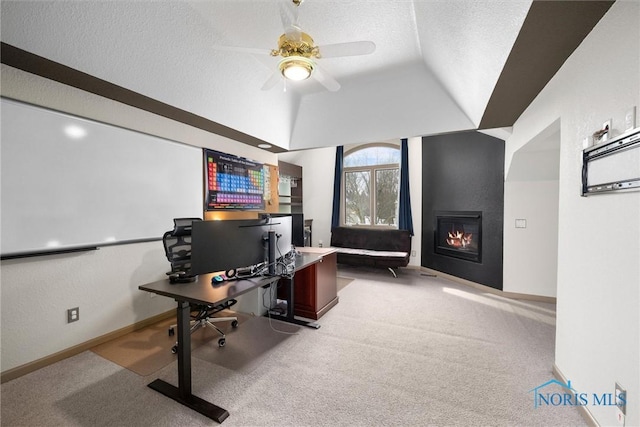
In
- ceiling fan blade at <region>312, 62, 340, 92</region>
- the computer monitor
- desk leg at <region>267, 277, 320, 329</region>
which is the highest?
ceiling fan blade at <region>312, 62, 340, 92</region>

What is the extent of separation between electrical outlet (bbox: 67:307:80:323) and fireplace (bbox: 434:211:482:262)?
17.6ft

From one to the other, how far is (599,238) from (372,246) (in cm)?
430

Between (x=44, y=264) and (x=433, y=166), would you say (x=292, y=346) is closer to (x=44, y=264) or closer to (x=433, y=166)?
(x=44, y=264)

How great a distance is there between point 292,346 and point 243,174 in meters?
2.71

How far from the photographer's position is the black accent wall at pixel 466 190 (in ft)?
13.3

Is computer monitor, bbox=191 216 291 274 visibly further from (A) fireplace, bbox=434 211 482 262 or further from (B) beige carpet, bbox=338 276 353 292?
(A) fireplace, bbox=434 211 482 262

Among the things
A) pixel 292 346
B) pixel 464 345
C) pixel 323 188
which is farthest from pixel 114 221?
pixel 323 188

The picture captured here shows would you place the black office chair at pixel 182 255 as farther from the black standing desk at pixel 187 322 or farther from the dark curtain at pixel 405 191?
the dark curtain at pixel 405 191

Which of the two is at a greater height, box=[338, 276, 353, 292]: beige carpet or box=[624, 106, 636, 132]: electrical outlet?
box=[624, 106, 636, 132]: electrical outlet

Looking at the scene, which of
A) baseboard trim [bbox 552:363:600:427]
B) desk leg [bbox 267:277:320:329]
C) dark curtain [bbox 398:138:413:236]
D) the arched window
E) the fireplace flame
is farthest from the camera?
the arched window

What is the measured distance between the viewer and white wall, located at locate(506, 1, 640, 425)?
1239 mm

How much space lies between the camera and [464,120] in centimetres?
328

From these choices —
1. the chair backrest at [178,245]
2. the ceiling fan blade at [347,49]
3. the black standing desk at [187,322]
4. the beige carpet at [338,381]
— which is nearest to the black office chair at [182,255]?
the chair backrest at [178,245]

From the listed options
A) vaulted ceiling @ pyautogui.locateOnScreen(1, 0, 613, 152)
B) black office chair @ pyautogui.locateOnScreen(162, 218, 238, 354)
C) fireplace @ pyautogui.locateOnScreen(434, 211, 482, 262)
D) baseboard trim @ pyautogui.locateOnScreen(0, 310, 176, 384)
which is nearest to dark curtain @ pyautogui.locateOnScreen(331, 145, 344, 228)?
fireplace @ pyautogui.locateOnScreen(434, 211, 482, 262)
